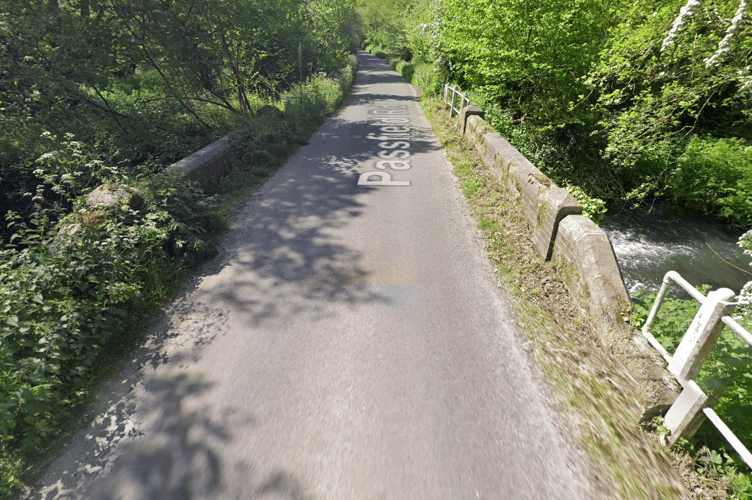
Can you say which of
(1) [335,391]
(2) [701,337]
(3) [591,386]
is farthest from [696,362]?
(1) [335,391]

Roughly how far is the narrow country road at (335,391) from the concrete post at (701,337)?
0.95 m

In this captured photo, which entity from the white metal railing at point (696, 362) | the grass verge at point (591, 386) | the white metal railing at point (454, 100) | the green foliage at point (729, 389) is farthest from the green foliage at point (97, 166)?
the white metal railing at point (454, 100)

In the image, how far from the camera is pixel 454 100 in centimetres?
1204

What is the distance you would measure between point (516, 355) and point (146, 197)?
4820 millimetres

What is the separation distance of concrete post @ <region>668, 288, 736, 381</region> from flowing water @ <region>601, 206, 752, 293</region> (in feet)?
13.0

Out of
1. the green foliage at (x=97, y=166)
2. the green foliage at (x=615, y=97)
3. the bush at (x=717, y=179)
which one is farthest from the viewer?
the bush at (x=717, y=179)

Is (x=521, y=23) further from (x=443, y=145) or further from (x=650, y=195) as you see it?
(x=650, y=195)

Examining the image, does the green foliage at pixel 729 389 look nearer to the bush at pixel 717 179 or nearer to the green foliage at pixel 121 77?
the bush at pixel 717 179

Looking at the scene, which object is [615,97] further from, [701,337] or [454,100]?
[454,100]

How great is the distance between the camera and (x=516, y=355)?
331cm

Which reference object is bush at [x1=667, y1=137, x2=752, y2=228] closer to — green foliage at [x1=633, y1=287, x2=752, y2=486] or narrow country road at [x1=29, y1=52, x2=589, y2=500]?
green foliage at [x1=633, y1=287, x2=752, y2=486]

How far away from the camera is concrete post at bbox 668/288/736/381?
2.17 meters

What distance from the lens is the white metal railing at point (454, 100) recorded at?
10.3 m

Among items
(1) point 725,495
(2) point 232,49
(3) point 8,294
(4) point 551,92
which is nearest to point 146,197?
(3) point 8,294
